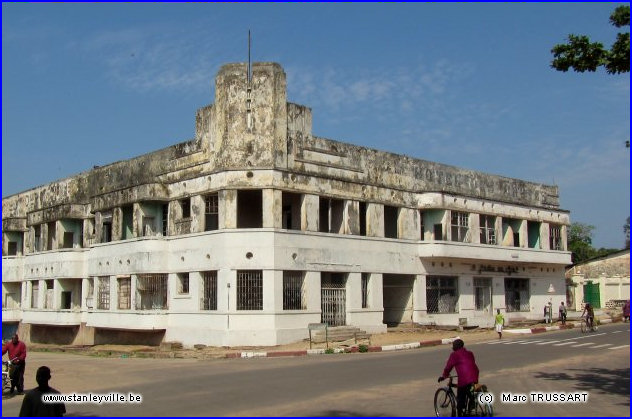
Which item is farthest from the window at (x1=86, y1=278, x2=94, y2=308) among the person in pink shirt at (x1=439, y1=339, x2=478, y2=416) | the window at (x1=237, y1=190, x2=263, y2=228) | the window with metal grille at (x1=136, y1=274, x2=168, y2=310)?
the person in pink shirt at (x1=439, y1=339, x2=478, y2=416)

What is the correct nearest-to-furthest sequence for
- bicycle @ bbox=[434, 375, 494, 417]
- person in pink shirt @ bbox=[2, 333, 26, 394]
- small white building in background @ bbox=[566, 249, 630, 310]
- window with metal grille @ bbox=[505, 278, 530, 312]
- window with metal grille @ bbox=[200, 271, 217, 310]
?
bicycle @ bbox=[434, 375, 494, 417]
person in pink shirt @ bbox=[2, 333, 26, 394]
window with metal grille @ bbox=[200, 271, 217, 310]
window with metal grille @ bbox=[505, 278, 530, 312]
small white building in background @ bbox=[566, 249, 630, 310]

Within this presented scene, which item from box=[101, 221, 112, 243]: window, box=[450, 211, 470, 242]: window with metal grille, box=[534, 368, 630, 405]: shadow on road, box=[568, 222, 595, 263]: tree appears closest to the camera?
box=[534, 368, 630, 405]: shadow on road

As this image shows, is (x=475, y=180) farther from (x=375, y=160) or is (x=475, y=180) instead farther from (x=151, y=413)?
(x=151, y=413)

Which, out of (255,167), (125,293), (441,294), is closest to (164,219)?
(125,293)

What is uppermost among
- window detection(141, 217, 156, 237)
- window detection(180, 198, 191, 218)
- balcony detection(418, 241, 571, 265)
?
window detection(180, 198, 191, 218)

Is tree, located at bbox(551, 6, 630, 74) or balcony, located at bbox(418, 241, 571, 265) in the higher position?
tree, located at bbox(551, 6, 630, 74)

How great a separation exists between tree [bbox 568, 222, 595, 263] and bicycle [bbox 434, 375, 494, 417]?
68.4m

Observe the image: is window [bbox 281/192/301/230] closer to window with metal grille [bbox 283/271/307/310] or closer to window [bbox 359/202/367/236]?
window with metal grille [bbox 283/271/307/310]

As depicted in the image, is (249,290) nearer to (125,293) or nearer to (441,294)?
(125,293)

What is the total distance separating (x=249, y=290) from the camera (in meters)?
27.4

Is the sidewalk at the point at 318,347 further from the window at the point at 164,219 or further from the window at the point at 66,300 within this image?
the window at the point at 164,219

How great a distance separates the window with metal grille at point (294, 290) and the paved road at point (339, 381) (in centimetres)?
440

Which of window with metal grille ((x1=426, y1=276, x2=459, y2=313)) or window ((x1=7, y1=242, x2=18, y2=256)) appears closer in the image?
window with metal grille ((x1=426, y1=276, x2=459, y2=313))

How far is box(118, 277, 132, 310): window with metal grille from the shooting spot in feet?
104
